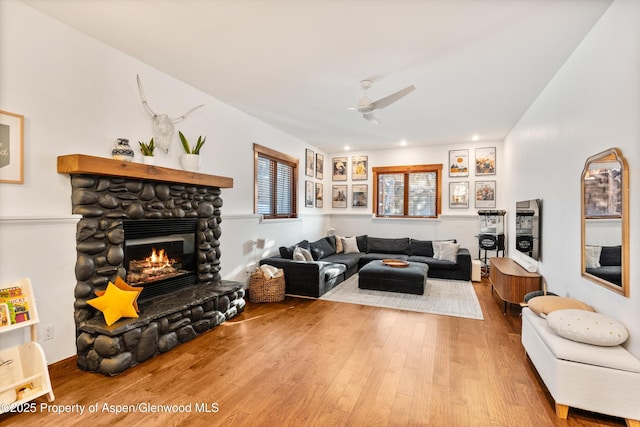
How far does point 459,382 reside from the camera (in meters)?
2.61

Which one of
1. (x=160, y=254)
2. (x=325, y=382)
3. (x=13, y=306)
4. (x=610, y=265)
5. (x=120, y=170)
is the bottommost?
(x=325, y=382)

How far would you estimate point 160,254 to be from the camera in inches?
151

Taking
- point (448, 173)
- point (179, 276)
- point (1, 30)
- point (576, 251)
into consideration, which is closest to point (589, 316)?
point (576, 251)

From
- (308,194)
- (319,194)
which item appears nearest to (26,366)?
(308,194)

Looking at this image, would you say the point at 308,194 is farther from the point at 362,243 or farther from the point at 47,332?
the point at 47,332

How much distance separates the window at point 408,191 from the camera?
7.77 m

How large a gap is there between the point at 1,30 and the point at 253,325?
140 inches

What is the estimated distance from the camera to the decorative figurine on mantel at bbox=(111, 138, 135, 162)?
123 inches

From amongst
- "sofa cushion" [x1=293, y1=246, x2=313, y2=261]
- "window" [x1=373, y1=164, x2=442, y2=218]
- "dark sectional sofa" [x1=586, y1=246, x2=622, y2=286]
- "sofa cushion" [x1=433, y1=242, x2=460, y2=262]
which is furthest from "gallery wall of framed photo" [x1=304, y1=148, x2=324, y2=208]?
"dark sectional sofa" [x1=586, y1=246, x2=622, y2=286]

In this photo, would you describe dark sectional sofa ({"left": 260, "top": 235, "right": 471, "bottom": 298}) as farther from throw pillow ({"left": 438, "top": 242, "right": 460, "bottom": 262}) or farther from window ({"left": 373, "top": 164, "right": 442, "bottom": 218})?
window ({"left": 373, "top": 164, "right": 442, "bottom": 218})

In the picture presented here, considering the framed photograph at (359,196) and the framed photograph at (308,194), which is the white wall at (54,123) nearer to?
the framed photograph at (308,194)

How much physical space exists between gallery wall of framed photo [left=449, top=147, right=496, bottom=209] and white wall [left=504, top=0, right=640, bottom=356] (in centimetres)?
260

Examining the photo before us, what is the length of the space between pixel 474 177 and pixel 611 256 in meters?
5.35

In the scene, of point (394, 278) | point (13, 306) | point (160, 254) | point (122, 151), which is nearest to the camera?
point (13, 306)
